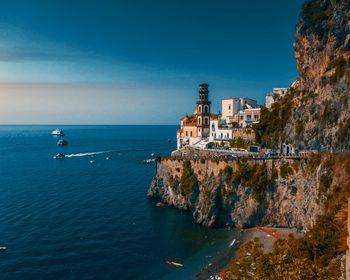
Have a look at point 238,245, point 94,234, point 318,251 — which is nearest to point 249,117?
point 238,245

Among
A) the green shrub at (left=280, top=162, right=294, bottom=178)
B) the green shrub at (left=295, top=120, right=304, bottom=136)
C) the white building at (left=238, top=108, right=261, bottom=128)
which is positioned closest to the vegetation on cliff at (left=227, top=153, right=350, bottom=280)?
the green shrub at (left=280, top=162, right=294, bottom=178)

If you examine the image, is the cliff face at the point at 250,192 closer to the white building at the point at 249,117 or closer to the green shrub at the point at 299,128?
the green shrub at the point at 299,128

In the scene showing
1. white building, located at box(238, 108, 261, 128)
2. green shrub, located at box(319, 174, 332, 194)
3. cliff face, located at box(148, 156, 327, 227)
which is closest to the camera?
green shrub, located at box(319, 174, 332, 194)

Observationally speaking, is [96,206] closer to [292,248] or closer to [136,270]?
[136,270]

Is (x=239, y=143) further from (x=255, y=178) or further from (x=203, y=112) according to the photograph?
(x=255, y=178)

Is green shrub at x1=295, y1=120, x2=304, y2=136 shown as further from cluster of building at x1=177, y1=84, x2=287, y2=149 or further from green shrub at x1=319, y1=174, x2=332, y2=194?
cluster of building at x1=177, y1=84, x2=287, y2=149

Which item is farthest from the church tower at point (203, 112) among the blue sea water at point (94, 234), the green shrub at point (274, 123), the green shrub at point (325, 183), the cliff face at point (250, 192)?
the green shrub at point (325, 183)
